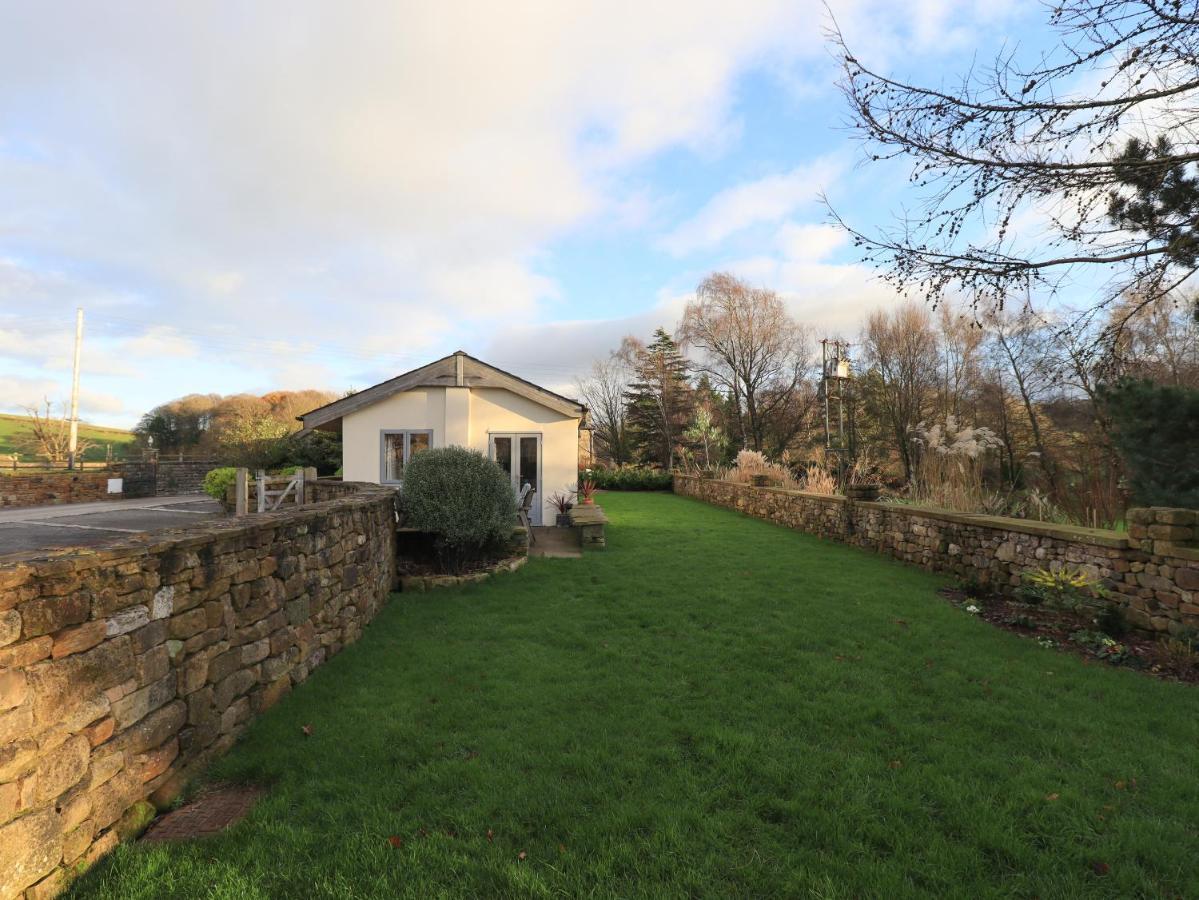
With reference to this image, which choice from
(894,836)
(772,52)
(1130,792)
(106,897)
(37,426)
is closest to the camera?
(106,897)

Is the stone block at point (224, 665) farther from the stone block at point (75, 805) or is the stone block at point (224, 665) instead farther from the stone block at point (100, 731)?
the stone block at point (75, 805)

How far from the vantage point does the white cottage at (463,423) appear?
→ 1215 centimetres

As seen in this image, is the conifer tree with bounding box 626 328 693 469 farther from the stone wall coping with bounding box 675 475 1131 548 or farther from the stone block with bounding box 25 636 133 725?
the stone block with bounding box 25 636 133 725

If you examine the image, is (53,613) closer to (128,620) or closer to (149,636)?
(128,620)

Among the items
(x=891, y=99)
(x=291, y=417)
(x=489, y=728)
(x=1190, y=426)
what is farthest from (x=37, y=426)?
(x=1190, y=426)

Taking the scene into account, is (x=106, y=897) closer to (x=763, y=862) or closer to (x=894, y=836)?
(x=763, y=862)

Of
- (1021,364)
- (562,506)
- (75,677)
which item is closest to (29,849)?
(75,677)

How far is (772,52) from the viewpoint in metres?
5.06

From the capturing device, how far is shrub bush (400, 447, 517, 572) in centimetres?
741

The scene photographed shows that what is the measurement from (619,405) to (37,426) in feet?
102

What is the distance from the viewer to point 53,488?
19000 millimetres

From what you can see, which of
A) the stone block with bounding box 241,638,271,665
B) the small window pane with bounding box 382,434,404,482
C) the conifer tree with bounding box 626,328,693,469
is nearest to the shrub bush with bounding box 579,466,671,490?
the conifer tree with bounding box 626,328,693,469

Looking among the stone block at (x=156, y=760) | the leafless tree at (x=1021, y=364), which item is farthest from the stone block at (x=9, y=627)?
the leafless tree at (x=1021, y=364)

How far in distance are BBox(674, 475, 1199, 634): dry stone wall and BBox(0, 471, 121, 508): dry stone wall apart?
957 inches
